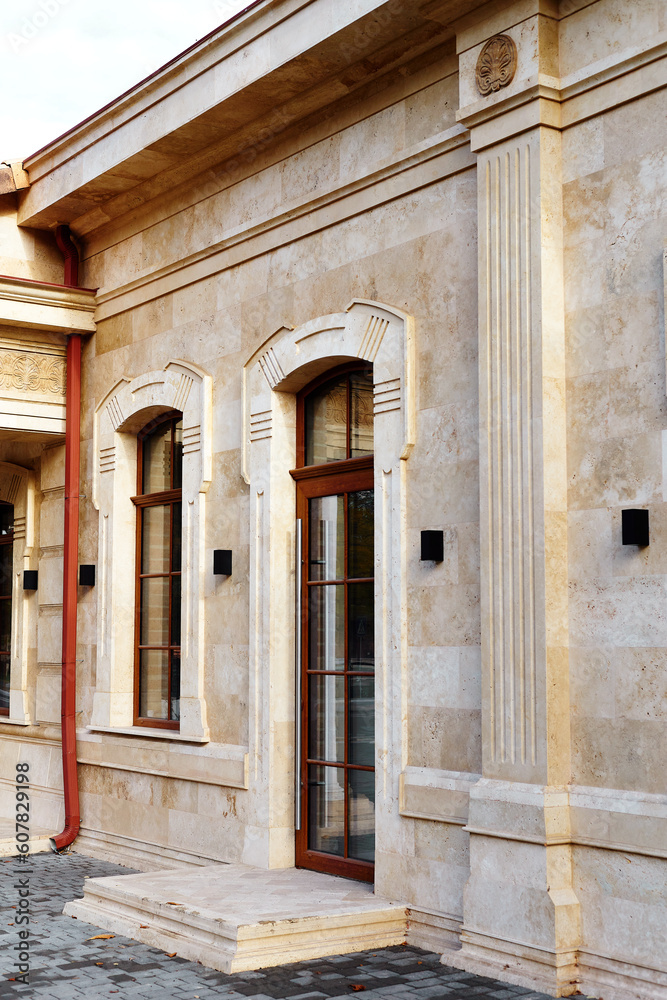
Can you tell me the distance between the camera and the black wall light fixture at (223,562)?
752 centimetres

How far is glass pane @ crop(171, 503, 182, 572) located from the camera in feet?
27.7

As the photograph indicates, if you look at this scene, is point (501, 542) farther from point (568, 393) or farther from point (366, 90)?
point (366, 90)

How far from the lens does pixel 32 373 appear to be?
30.5ft

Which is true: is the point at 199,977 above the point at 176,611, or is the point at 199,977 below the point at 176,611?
below

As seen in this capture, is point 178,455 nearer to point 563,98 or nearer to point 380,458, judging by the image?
point 380,458

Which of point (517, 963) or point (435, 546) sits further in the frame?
point (435, 546)

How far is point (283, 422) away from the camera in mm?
7266

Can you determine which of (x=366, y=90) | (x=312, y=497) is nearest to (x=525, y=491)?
(x=312, y=497)

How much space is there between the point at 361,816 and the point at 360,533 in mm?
1645

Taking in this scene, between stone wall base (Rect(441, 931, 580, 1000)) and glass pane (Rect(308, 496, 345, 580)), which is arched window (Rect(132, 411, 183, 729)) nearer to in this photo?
glass pane (Rect(308, 496, 345, 580))

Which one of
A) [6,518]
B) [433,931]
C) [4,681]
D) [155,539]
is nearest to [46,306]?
[155,539]

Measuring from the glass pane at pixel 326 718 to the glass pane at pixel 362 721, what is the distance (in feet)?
0.27

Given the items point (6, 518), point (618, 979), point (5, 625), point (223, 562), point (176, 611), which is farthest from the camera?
point (6, 518)

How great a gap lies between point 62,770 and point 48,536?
2.00 meters
